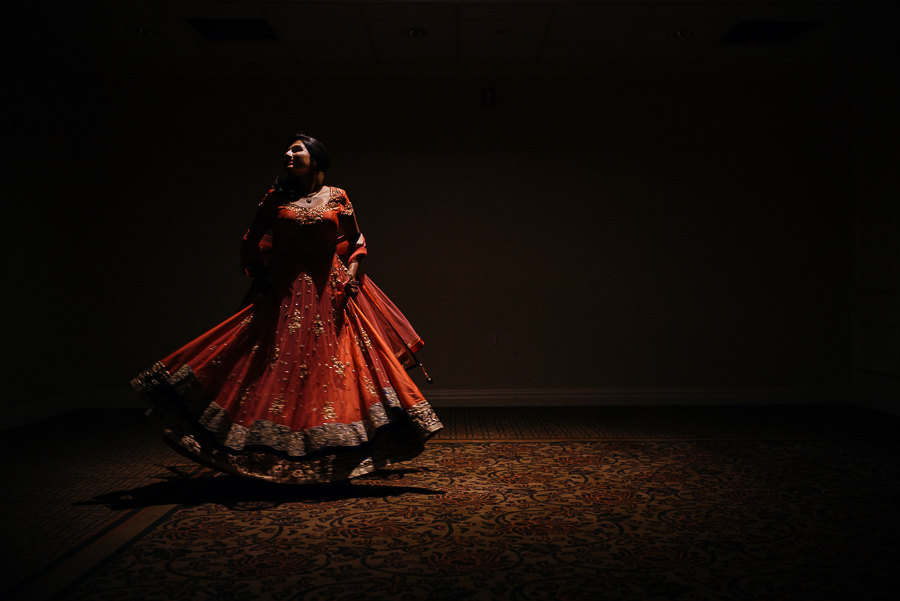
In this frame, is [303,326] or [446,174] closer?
[303,326]

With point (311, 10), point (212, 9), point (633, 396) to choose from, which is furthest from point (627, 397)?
point (212, 9)

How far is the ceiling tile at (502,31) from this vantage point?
462cm

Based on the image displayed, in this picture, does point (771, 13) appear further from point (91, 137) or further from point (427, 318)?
point (91, 137)

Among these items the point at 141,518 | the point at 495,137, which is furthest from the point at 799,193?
the point at 141,518

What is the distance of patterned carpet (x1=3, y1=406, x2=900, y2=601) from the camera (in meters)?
1.96

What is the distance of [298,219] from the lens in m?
3.09

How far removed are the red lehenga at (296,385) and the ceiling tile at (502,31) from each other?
7.30 ft

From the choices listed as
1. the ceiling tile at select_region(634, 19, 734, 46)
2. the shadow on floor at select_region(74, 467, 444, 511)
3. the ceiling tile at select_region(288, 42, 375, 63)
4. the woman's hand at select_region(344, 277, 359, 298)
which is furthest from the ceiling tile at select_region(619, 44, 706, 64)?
the shadow on floor at select_region(74, 467, 444, 511)

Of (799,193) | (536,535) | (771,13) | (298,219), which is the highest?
(771,13)

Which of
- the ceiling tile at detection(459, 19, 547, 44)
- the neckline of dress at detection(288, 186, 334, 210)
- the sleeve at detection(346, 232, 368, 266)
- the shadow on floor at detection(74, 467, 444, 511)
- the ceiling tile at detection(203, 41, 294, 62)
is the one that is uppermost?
the ceiling tile at detection(203, 41, 294, 62)

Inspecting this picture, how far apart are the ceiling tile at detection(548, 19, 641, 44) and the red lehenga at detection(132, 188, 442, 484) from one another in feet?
8.30

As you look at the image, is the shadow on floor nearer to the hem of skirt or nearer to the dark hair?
the hem of skirt

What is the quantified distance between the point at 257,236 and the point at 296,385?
80cm

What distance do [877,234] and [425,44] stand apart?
149 inches
